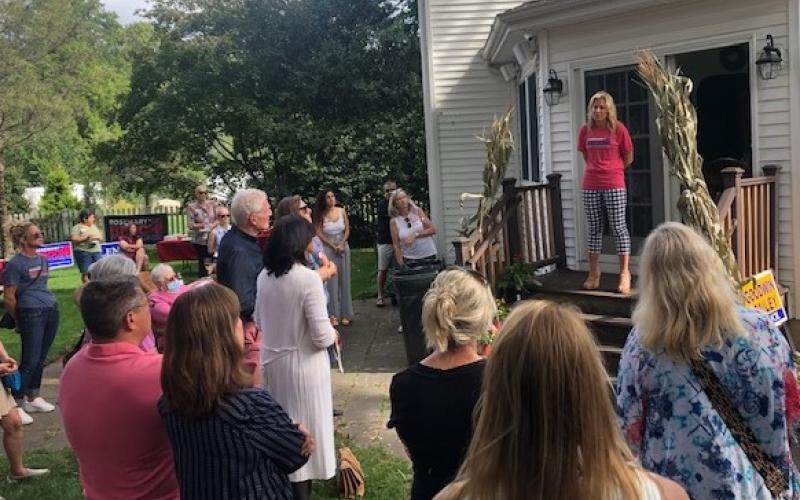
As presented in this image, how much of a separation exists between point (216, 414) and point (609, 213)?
5157 millimetres

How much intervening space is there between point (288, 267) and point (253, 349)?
1.95ft

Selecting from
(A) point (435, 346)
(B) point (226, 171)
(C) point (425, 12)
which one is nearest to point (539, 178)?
(C) point (425, 12)

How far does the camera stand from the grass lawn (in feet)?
14.6

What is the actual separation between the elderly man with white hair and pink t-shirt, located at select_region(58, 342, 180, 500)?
1.68m

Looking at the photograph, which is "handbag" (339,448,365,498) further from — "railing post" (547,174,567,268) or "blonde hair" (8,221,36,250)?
"railing post" (547,174,567,268)

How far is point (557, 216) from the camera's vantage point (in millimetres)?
8141

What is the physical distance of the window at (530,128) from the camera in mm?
9766

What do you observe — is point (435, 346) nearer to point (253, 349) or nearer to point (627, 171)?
point (253, 349)

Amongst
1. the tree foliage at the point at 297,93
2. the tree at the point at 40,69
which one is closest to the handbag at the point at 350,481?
the tree foliage at the point at 297,93

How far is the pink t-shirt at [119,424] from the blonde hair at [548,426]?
1.36 metres

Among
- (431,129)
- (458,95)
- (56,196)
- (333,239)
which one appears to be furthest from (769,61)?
(56,196)

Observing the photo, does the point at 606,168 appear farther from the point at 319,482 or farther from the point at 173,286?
the point at 173,286

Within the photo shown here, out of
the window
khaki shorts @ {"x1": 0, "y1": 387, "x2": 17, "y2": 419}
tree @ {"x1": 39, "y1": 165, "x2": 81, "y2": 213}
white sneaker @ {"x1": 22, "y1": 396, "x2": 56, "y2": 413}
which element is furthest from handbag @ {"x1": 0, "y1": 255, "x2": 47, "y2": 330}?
tree @ {"x1": 39, "y1": 165, "x2": 81, "y2": 213}

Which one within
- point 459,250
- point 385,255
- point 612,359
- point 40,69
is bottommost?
point 612,359
